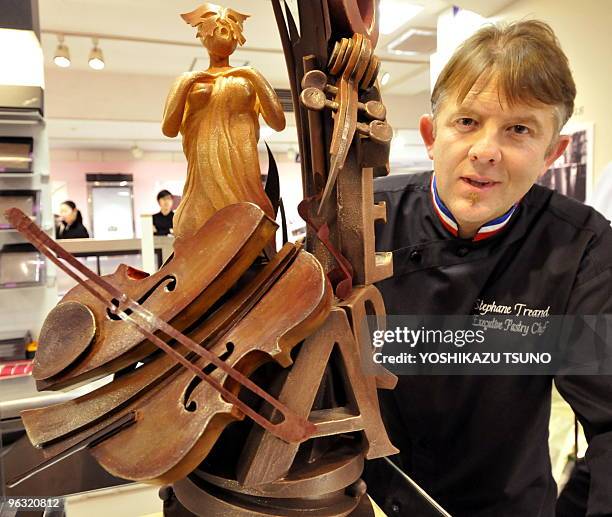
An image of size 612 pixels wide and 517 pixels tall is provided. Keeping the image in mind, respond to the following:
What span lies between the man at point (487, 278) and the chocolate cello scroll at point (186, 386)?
0.46 meters

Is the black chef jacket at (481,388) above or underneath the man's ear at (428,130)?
underneath

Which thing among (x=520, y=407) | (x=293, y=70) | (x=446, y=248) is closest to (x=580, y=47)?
(x=446, y=248)

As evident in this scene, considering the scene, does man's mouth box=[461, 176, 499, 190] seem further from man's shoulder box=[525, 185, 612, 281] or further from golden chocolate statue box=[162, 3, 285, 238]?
golden chocolate statue box=[162, 3, 285, 238]

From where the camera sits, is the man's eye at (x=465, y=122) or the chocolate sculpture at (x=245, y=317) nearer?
the chocolate sculpture at (x=245, y=317)

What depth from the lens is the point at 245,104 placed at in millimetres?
521

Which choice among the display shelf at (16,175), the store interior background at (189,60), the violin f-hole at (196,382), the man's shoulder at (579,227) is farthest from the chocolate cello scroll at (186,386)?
the display shelf at (16,175)

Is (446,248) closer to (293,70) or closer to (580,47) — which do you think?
(293,70)

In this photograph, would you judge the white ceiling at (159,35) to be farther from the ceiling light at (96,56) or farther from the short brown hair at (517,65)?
the short brown hair at (517,65)

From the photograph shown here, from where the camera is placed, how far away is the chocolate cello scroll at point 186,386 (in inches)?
15.7

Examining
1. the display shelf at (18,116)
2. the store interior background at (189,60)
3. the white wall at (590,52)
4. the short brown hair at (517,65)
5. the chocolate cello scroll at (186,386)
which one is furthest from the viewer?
the white wall at (590,52)

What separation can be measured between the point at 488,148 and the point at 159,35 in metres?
1.19

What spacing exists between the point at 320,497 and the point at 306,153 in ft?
1.31

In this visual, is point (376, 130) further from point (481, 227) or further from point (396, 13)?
point (396, 13)

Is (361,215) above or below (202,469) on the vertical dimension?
above
